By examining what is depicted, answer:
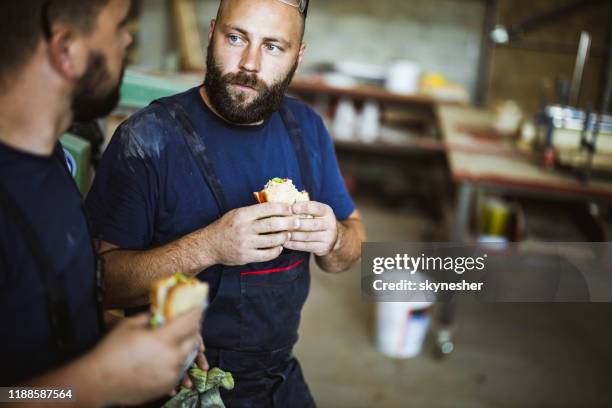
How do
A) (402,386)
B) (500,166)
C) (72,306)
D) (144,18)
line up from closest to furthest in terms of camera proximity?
(72,306), (402,386), (500,166), (144,18)

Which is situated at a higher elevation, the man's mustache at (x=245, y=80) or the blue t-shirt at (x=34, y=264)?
the man's mustache at (x=245, y=80)

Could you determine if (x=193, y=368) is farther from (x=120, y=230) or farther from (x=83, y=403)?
(x=83, y=403)

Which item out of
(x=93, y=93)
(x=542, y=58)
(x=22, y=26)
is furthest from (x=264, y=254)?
(x=542, y=58)

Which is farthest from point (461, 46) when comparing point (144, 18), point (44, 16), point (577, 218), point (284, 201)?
point (44, 16)

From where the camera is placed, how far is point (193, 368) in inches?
62.7

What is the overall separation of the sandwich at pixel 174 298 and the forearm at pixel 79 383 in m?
0.13

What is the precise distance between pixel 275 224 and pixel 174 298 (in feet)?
1.61

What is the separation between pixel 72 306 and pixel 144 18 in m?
5.32

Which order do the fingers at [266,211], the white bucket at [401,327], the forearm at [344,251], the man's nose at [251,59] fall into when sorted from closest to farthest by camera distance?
the fingers at [266,211] → the man's nose at [251,59] → the forearm at [344,251] → the white bucket at [401,327]

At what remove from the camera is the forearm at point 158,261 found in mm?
1562

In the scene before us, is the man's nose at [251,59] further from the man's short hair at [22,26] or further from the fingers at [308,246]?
the man's short hair at [22,26]

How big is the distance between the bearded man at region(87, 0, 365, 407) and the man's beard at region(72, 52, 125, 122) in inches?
17.2

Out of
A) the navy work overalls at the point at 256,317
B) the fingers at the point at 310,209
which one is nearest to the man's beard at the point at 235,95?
the navy work overalls at the point at 256,317

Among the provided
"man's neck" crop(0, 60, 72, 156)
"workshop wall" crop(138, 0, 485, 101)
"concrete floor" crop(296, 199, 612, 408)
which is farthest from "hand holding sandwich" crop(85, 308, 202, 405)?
"workshop wall" crop(138, 0, 485, 101)
